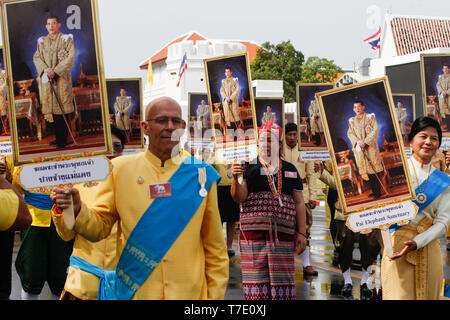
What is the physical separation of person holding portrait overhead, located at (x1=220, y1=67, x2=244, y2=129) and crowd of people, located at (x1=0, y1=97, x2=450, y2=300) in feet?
1.90

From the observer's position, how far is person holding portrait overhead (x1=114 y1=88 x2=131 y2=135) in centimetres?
1017

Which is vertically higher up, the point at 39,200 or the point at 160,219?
the point at 160,219

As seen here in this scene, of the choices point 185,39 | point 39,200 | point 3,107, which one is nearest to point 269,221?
point 39,200

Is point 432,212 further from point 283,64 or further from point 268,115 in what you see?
point 283,64

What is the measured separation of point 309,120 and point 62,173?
7.19 m

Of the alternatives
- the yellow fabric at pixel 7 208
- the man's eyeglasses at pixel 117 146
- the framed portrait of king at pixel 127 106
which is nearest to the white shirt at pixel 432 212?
the man's eyeglasses at pixel 117 146

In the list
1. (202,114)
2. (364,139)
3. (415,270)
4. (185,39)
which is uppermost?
(185,39)

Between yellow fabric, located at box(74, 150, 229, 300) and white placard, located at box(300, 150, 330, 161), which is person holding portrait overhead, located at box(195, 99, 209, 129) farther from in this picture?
yellow fabric, located at box(74, 150, 229, 300)

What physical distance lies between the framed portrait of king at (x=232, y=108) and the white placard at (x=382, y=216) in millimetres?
1562

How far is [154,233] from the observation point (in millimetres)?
3775

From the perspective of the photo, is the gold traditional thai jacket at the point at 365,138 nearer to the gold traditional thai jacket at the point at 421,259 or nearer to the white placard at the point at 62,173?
the gold traditional thai jacket at the point at 421,259

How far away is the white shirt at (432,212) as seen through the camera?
16.5 feet

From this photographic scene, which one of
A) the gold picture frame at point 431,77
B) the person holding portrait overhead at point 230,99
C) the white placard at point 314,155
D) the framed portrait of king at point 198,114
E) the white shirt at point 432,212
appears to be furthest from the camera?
the framed portrait of king at point 198,114

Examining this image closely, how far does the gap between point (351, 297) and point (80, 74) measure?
526cm
